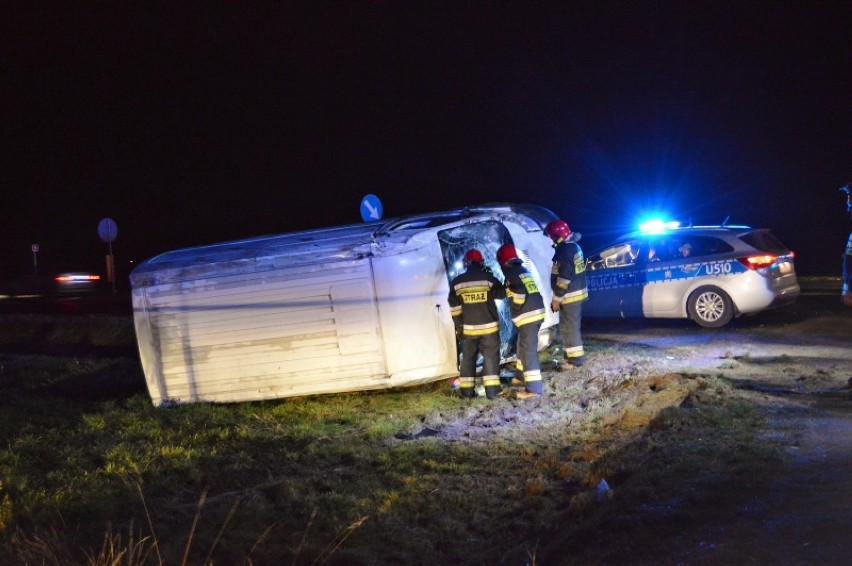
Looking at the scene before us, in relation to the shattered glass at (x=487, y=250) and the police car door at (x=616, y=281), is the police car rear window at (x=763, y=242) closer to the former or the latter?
the police car door at (x=616, y=281)

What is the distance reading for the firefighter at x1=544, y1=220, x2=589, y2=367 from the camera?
894cm

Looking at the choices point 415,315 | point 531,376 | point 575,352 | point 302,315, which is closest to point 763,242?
point 575,352

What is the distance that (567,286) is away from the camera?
891cm

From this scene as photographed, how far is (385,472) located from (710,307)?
700cm

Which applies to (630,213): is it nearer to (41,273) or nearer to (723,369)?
(41,273)

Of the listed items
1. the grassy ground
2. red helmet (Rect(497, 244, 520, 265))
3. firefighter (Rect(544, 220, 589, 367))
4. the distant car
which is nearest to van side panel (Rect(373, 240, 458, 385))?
the grassy ground

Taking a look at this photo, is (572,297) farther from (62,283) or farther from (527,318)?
(62,283)

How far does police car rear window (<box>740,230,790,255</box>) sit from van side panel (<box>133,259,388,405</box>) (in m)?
6.11

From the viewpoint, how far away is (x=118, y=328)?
1411 centimetres

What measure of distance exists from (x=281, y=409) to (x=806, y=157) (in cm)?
3200

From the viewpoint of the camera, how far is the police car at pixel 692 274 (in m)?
10.9

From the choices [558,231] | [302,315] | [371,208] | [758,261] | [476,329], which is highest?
[371,208]

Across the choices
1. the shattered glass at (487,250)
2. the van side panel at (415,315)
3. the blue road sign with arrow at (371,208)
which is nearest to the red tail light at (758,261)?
the shattered glass at (487,250)

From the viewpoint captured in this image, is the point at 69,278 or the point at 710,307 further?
the point at 69,278
